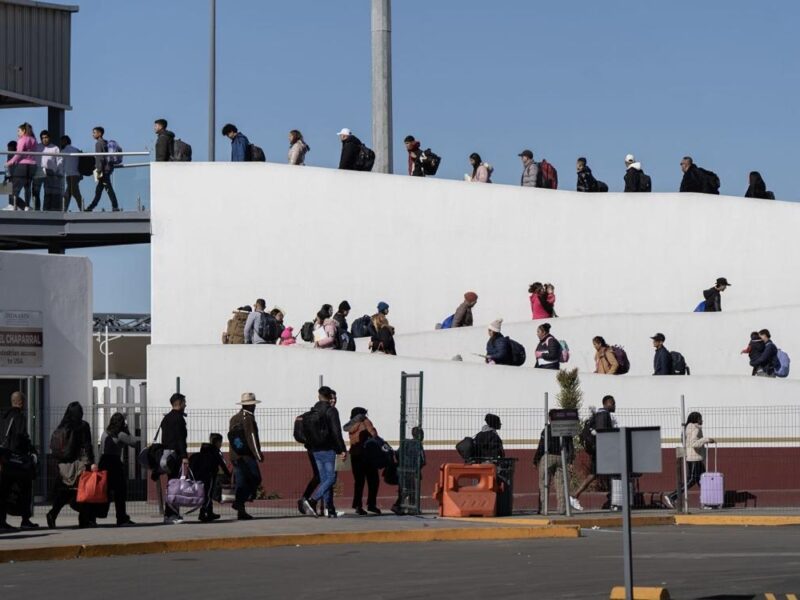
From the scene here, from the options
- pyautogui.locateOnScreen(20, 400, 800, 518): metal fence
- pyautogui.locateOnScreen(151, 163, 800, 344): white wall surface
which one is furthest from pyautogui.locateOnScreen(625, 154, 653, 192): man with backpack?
pyautogui.locateOnScreen(20, 400, 800, 518): metal fence

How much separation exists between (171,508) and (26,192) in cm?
1291

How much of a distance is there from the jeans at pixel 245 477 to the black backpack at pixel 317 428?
83 centimetres

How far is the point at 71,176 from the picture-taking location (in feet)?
111

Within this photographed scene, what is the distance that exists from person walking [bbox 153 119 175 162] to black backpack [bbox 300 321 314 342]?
15.7 feet

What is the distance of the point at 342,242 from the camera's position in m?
35.3

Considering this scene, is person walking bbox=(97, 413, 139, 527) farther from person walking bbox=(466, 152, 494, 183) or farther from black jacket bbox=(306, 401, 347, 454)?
person walking bbox=(466, 152, 494, 183)

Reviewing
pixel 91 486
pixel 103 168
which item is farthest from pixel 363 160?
pixel 91 486

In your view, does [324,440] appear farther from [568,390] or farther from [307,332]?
[307,332]

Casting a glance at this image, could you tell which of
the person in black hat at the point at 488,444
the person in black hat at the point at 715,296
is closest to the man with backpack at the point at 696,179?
the person in black hat at the point at 715,296

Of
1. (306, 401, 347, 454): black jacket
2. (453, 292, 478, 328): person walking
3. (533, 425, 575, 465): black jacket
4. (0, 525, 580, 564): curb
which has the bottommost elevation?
(0, 525, 580, 564): curb

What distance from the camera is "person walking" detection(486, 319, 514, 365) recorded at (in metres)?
30.4

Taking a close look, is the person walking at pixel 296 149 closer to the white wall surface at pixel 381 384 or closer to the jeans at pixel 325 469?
the white wall surface at pixel 381 384

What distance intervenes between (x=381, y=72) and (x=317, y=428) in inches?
716

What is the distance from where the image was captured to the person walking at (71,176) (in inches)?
1323
